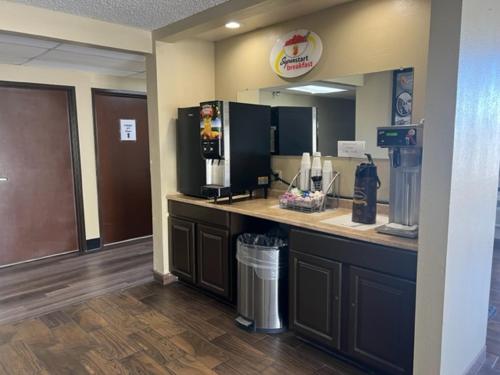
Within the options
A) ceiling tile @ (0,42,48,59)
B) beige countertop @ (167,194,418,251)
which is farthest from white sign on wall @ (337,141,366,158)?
ceiling tile @ (0,42,48,59)

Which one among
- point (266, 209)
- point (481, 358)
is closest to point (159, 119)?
point (266, 209)

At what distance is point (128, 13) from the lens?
2766 mm

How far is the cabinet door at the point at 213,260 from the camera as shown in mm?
2910

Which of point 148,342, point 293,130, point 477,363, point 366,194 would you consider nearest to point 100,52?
point 293,130

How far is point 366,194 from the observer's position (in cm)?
226

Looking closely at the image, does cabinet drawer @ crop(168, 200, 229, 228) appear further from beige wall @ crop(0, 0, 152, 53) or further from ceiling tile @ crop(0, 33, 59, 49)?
ceiling tile @ crop(0, 33, 59, 49)

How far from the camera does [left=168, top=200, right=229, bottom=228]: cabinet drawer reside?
9.51 feet

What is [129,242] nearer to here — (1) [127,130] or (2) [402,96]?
(1) [127,130]

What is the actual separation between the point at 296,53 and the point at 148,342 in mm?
2395

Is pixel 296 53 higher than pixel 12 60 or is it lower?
lower

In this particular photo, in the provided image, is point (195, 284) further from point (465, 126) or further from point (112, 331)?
point (465, 126)

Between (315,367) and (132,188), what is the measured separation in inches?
137

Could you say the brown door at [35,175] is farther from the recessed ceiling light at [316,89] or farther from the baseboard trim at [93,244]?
the recessed ceiling light at [316,89]

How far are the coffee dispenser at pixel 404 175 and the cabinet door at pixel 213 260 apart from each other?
1.27m
